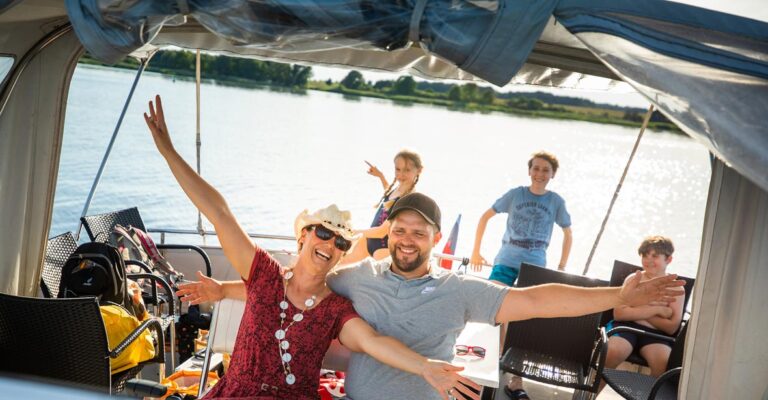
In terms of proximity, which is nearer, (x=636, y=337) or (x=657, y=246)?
(x=657, y=246)

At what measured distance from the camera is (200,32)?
3885mm

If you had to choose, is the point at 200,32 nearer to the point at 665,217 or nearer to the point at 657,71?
the point at 657,71

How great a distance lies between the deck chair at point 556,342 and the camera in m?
4.71

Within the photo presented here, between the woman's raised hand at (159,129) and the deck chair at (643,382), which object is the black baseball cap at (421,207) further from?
the deck chair at (643,382)

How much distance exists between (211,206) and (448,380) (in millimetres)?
1209

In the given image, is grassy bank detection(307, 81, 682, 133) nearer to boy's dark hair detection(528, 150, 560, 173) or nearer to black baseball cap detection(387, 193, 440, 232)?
boy's dark hair detection(528, 150, 560, 173)

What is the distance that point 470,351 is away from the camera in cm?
363

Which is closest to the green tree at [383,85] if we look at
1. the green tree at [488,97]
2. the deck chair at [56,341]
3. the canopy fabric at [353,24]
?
the green tree at [488,97]

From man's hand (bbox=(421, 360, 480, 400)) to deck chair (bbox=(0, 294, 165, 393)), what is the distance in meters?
1.55

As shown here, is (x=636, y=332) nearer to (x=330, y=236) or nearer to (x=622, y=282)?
(x=622, y=282)

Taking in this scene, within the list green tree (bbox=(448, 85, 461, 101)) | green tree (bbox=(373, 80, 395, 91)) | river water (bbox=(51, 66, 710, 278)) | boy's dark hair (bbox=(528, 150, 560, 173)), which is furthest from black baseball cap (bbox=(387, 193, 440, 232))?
green tree (bbox=(448, 85, 461, 101))

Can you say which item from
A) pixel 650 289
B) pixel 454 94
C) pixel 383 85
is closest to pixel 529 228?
pixel 650 289

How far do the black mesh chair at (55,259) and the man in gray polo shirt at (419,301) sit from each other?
203cm

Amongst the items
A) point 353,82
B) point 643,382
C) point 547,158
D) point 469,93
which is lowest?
point 643,382
